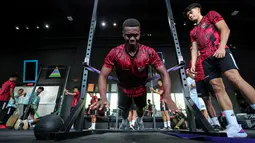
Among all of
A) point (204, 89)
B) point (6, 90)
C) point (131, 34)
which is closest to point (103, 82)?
point (131, 34)

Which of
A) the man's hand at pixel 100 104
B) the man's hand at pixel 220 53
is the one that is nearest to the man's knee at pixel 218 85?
the man's hand at pixel 220 53

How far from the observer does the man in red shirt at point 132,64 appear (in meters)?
1.57

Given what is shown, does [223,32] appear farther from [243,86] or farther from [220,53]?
[243,86]

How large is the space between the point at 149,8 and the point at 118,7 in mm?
1110

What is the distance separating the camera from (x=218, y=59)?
5.61 ft

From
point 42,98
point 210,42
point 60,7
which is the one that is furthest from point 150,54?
point 42,98

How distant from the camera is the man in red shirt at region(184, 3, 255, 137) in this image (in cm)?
157

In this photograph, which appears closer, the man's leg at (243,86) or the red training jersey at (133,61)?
the man's leg at (243,86)

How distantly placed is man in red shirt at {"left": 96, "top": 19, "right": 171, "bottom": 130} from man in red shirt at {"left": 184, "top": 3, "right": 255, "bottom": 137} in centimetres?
50

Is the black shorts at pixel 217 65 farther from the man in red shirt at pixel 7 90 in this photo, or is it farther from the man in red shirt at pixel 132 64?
the man in red shirt at pixel 7 90

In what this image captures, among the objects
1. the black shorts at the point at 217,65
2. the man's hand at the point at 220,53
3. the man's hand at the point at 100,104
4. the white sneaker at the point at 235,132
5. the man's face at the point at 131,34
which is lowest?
the white sneaker at the point at 235,132

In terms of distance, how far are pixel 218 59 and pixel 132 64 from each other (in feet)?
2.79

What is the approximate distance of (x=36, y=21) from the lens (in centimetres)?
706

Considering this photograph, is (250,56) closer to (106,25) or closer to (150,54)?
(106,25)
